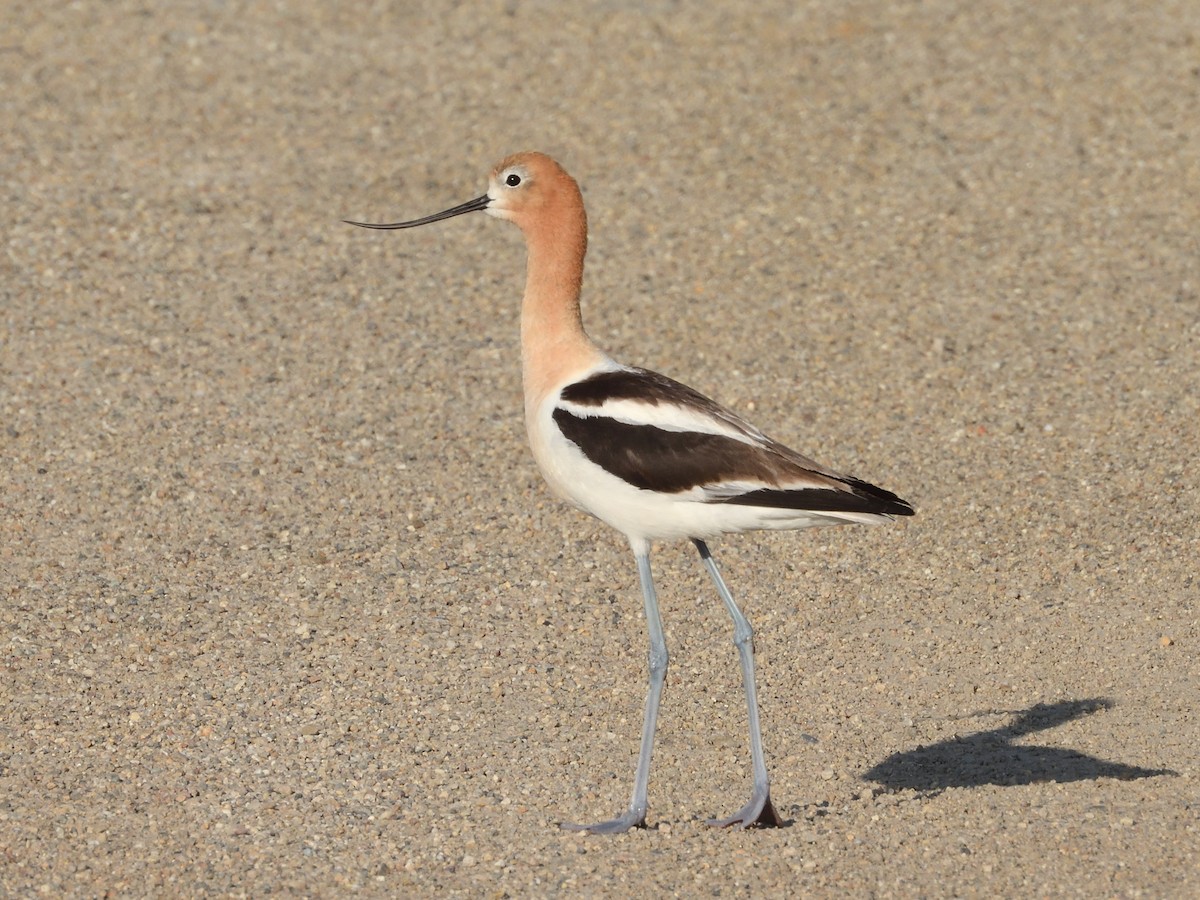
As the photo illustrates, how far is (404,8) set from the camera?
41.2 ft

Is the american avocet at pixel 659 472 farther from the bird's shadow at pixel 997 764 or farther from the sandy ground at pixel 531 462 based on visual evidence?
the bird's shadow at pixel 997 764

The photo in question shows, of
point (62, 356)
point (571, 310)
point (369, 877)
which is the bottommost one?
point (62, 356)

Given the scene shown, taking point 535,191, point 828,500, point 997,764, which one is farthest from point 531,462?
point 828,500

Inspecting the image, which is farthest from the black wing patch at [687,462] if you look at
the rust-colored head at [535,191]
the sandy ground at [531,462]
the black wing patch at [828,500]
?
the sandy ground at [531,462]

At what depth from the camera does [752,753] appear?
5.18 m

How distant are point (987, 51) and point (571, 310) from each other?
7358 millimetres

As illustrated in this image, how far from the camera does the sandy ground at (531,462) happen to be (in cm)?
515

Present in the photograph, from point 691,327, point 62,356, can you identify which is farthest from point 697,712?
point 62,356

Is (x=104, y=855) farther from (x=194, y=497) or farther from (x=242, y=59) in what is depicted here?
(x=242, y=59)

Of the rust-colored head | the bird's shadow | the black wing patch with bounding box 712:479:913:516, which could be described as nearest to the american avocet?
the black wing patch with bounding box 712:479:913:516

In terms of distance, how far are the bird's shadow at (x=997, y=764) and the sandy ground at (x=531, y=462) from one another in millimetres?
22

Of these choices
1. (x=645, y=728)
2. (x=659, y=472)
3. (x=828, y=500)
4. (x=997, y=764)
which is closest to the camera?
(x=828, y=500)

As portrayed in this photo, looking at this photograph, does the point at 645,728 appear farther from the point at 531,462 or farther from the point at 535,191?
the point at 531,462

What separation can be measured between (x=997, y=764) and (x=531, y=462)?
3.05m
